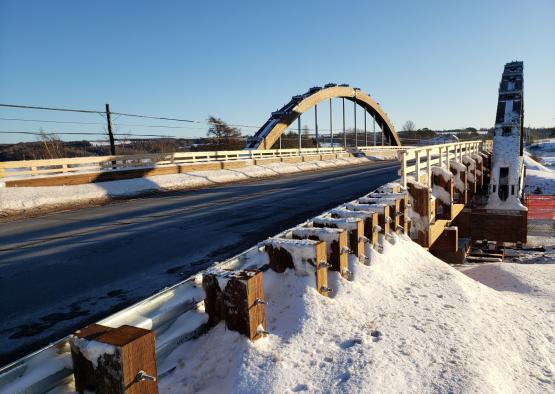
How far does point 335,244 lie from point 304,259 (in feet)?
1.44

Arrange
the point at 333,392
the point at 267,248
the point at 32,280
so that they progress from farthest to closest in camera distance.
Answer: the point at 32,280 → the point at 267,248 → the point at 333,392

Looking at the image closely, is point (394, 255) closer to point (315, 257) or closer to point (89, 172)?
point (315, 257)

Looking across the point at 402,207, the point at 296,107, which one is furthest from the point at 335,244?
the point at 296,107

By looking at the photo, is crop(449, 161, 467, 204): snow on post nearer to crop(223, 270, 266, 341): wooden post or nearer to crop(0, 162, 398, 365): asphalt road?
crop(0, 162, 398, 365): asphalt road

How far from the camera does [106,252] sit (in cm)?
571

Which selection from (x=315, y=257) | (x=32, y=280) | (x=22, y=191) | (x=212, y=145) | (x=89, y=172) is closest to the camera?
(x=315, y=257)

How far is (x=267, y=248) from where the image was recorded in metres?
3.63

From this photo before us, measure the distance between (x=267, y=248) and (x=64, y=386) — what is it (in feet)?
6.28

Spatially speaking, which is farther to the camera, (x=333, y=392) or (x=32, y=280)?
(x=32, y=280)

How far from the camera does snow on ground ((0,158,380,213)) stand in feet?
38.1

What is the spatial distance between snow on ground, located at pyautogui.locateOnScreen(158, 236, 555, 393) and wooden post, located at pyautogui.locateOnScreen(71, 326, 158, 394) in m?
0.48

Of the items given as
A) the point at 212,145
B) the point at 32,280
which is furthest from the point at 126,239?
the point at 212,145

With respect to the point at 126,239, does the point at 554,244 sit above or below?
below

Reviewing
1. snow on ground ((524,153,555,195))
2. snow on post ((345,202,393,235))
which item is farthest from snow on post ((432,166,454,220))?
snow on ground ((524,153,555,195))
